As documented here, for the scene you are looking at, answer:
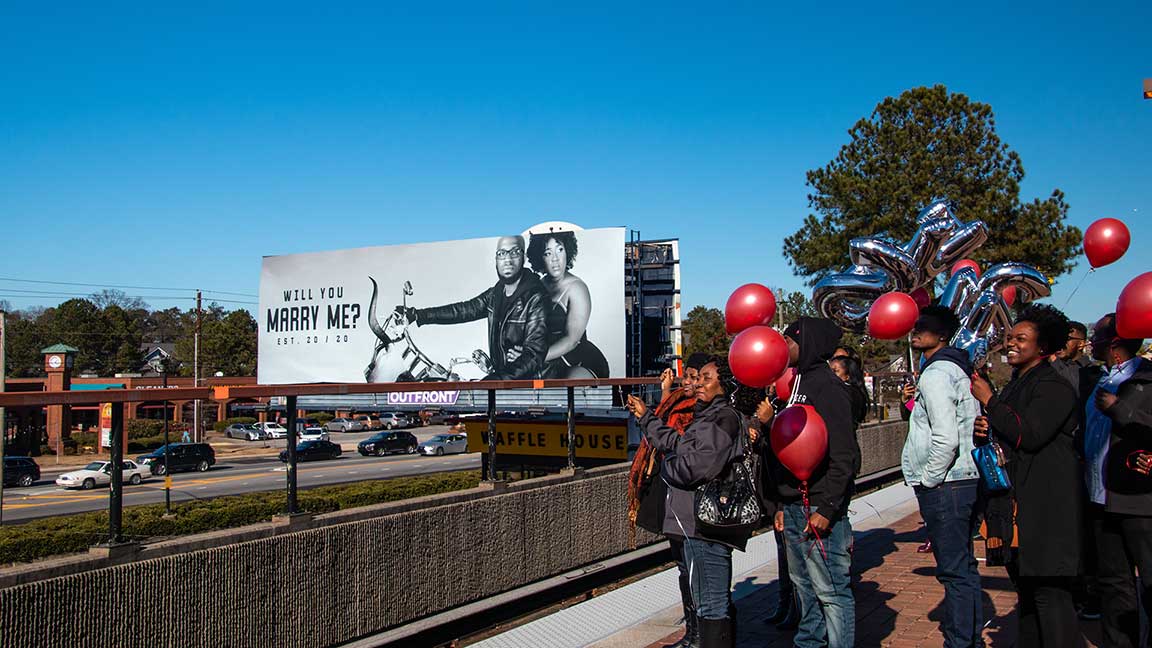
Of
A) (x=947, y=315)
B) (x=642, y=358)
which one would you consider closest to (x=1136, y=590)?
(x=947, y=315)

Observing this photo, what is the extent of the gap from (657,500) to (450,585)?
5.81 ft

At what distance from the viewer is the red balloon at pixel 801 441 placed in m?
4.38

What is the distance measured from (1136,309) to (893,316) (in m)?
2.57

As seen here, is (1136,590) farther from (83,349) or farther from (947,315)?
(83,349)

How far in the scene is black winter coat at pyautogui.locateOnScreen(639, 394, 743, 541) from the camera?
4.19m

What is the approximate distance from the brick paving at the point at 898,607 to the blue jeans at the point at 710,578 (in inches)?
48.0

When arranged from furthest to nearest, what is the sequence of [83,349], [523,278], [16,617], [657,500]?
1. [83,349]
2. [523,278]
3. [657,500]
4. [16,617]

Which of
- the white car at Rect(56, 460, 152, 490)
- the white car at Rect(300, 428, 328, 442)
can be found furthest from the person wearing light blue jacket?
the white car at Rect(300, 428, 328, 442)

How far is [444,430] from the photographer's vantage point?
61.9 m

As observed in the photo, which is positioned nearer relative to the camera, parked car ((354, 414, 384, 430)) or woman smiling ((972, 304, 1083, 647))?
woman smiling ((972, 304, 1083, 647))

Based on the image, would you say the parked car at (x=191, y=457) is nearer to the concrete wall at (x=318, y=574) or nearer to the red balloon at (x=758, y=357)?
the concrete wall at (x=318, y=574)

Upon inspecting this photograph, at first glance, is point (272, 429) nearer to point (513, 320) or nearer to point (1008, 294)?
point (513, 320)

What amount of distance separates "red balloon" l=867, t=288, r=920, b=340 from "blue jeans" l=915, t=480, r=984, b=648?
7.33ft

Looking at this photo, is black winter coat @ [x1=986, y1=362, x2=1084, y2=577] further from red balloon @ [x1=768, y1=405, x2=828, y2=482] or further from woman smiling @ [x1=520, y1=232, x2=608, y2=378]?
woman smiling @ [x1=520, y1=232, x2=608, y2=378]
